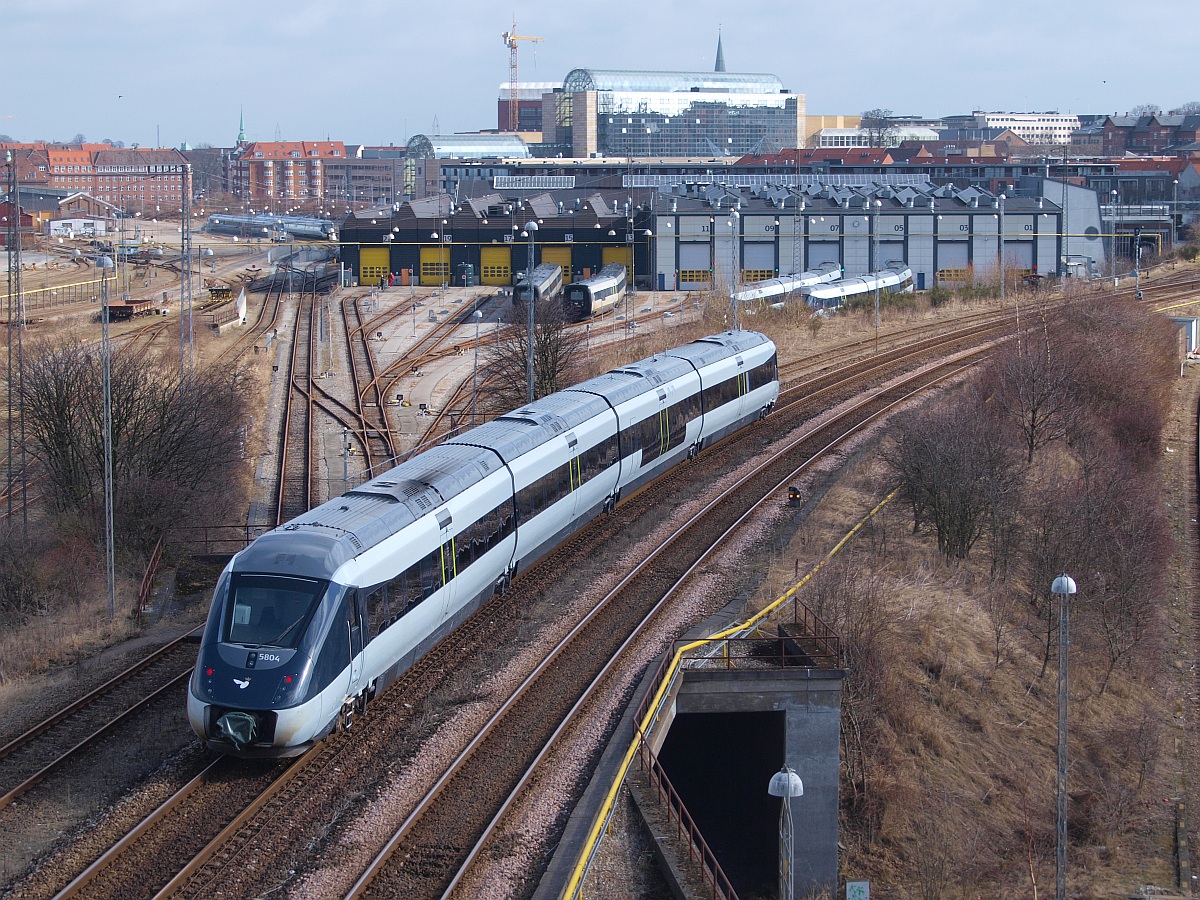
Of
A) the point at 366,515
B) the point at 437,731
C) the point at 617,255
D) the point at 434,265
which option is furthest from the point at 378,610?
the point at 617,255

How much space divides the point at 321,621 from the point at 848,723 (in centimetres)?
859

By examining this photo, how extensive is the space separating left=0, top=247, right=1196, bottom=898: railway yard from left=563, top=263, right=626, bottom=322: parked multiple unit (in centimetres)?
2153

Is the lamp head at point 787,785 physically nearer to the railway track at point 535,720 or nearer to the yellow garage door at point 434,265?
the railway track at point 535,720

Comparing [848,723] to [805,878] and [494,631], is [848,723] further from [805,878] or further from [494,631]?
[494,631]

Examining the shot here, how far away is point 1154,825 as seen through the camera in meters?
19.5

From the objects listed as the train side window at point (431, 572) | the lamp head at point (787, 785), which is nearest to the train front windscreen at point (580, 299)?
the train side window at point (431, 572)

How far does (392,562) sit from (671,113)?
16818 cm

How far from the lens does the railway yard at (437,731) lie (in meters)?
11.9

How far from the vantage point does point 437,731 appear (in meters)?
14.8

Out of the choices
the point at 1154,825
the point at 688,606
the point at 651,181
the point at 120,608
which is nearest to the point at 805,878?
the point at 688,606

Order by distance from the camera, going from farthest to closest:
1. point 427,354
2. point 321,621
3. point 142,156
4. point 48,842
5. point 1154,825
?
1. point 142,156
2. point 427,354
3. point 1154,825
4. point 321,621
5. point 48,842

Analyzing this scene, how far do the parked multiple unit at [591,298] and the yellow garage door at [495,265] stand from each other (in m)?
11.1

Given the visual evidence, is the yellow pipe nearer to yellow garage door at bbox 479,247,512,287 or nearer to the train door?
the train door

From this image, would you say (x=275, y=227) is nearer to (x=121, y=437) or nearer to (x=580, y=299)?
(x=580, y=299)
